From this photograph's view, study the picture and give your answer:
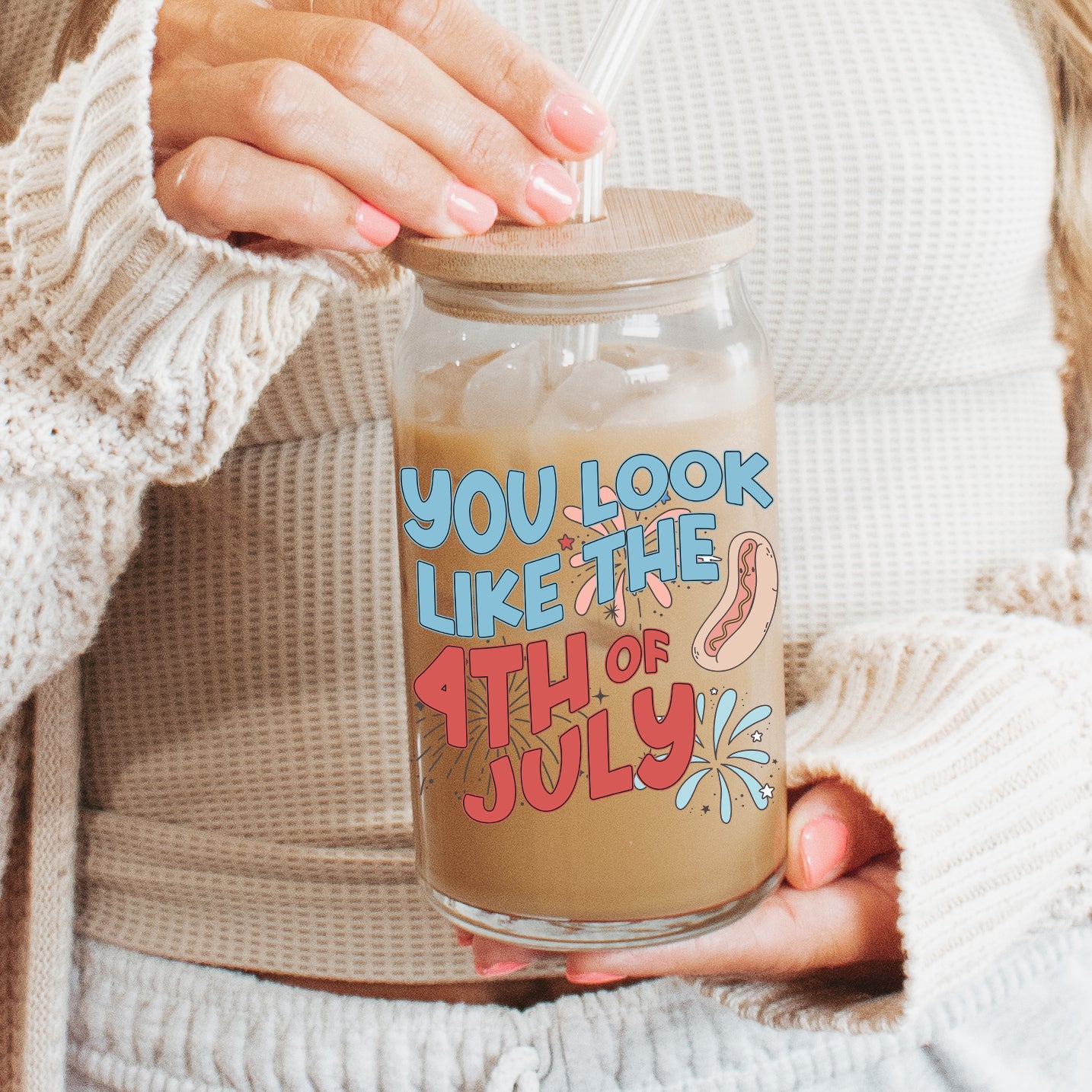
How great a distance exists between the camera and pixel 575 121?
365 mm

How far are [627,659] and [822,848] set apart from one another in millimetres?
133

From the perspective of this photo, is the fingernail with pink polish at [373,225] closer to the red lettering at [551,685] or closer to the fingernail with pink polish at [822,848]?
the red lettering at [551,685]

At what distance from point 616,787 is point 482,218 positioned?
19 cm

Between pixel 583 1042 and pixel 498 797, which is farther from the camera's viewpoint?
pixel 583 1042

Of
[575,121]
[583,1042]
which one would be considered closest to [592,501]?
[575,121]

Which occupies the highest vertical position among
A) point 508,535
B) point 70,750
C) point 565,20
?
point 565,20

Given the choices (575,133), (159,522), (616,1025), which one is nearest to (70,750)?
(159,522)

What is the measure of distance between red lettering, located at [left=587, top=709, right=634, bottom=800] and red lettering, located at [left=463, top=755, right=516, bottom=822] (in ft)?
0.09

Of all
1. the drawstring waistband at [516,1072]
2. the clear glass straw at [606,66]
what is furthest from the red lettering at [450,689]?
the drawstring waistband at [516,1072]

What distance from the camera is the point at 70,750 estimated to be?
2.01 ft

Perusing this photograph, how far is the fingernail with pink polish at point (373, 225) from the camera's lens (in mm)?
366

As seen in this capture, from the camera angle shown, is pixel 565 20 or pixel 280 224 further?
pixel 565 20

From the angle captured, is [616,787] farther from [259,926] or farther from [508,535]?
[259,926]

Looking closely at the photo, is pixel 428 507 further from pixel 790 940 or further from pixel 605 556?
pixel 790 940
